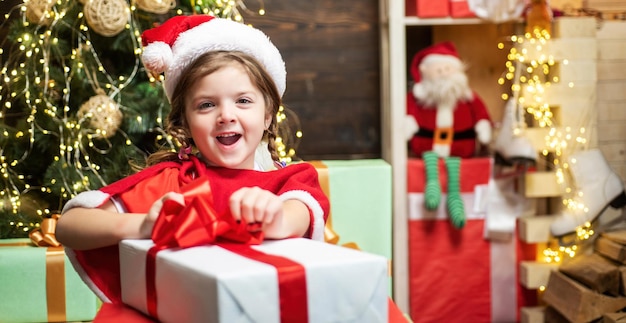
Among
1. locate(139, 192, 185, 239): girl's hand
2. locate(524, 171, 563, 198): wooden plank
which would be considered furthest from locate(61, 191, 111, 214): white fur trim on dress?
locate(524, 171, 563, 198): wooden plank

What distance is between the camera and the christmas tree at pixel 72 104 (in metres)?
2.22

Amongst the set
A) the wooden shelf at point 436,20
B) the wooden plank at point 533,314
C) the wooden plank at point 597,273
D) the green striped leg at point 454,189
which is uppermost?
the wooden shelf at point 436,20

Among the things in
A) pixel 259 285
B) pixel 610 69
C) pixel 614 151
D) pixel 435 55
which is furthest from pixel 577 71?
pixel 259 285

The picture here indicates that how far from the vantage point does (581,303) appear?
7.41 feet

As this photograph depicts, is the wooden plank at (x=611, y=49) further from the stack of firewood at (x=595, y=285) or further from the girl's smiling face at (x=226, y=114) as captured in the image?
the girl's smiling face at (x=226, y=114)

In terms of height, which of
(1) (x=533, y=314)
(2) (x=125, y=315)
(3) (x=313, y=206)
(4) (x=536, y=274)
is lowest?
(1) (x=533, y=314)

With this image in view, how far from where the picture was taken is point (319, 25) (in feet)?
9.70

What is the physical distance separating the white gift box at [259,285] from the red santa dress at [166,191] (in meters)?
0.20

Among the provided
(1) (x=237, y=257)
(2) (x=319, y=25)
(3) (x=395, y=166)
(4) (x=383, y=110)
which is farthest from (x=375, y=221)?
(1) (x=237, y=257)

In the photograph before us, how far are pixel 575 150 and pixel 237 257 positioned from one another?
1975 mm

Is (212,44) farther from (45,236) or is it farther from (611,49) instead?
(611,49)

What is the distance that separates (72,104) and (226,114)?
4.28ft

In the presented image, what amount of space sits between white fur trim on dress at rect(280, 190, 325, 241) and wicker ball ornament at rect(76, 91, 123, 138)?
3.80 ft

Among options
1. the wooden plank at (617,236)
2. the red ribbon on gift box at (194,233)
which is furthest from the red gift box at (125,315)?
the wooden plank at (617,236)
